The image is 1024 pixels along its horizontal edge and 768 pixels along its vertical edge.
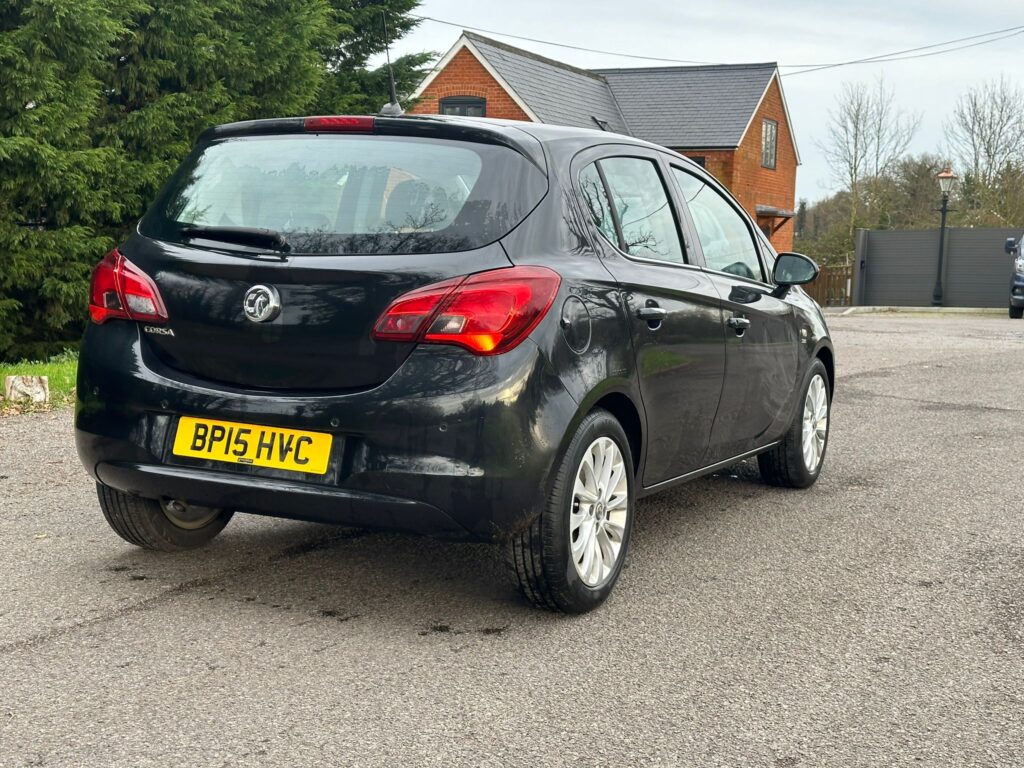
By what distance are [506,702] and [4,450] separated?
496 cm

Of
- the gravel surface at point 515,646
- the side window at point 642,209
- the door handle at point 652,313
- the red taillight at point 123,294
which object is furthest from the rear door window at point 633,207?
the red taillight at point 123,294

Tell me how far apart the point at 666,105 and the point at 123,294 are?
39.8 meters

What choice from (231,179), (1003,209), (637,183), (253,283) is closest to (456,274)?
(253,283)

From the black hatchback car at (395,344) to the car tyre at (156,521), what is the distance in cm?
1

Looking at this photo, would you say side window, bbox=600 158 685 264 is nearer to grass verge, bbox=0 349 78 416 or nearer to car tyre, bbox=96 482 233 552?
car tyre, bbox=96 482 233 552

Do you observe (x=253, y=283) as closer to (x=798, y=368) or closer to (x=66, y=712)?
(x=66, y=712)

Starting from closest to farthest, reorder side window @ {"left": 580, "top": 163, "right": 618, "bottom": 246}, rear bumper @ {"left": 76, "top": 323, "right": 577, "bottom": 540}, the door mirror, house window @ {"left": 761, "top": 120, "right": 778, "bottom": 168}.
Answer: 1. rear bumper @ {"left": 76, "top": 323, "right": 577, "bottom": 540}
2. side window @ {"left": 580, "top": 163, "right": 618, "bottom": 246}
3. the door mirror
4. house window @ {"left": 761, "top": 120, "right": 778, "bottom": 168}

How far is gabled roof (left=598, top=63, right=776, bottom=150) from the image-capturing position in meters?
40.4

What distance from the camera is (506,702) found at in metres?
3.41

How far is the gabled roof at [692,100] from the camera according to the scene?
4041 centimetres

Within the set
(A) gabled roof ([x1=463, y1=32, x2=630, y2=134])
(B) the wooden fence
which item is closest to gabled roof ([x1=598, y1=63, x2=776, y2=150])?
(A) gabled roof ([x1=463, y1=32, x2=630, y2=134])

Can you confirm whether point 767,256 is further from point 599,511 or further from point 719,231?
point 599,511

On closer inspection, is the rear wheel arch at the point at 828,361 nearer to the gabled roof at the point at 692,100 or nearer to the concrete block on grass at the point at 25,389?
the concrete block on grass at the point at 25,389

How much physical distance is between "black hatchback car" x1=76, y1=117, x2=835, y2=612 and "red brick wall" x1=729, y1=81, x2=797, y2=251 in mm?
35601
